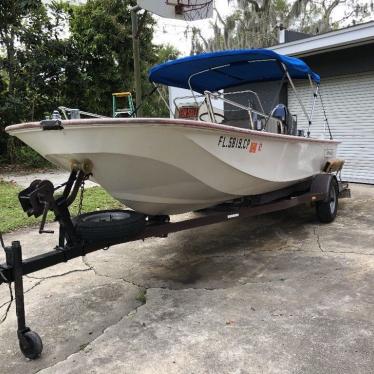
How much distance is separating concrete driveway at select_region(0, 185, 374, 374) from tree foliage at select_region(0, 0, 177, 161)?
964 cm

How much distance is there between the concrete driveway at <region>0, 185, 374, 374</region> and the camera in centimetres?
282

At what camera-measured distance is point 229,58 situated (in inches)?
209

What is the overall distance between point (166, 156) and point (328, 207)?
348 centimetres

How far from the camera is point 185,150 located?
12.0 feet

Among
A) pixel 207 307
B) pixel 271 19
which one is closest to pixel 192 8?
pixel 207 307

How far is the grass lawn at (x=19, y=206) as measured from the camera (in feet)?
21.7

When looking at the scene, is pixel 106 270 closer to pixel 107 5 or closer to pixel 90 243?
pixel 90 243

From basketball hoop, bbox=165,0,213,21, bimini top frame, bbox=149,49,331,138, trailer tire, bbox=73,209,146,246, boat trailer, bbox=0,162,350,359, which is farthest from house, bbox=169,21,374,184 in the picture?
trailer tire, bbox=73,209,146,246

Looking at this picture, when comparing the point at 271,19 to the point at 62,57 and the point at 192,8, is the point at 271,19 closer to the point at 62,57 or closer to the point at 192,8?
the point at 62,57

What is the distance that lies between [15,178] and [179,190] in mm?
8705

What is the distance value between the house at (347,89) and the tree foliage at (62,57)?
646 cm

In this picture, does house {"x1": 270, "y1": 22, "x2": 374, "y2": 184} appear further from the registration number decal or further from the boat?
the registration number decal

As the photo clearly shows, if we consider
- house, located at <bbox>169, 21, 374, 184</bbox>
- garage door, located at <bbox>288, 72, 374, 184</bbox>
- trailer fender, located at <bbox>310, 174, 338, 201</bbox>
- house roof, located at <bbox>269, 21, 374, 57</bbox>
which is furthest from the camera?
garage door, located at <bbox>288, 72, 374, 184</bbox>

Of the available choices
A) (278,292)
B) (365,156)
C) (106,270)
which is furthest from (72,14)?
(278,292)
